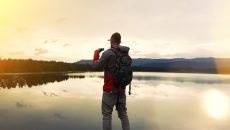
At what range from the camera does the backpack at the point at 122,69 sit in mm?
8711

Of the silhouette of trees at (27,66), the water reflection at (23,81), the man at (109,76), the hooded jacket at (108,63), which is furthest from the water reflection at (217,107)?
the silhouette of trees at (27,66)

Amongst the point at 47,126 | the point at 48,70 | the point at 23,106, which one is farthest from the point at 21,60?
the point at 47,126

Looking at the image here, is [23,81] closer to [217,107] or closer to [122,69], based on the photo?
[217,107]

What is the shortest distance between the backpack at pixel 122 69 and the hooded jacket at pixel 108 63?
6cm

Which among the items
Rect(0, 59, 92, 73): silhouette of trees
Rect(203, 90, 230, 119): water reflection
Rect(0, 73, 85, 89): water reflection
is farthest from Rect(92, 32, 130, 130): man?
Rect(0, 59, 92, 73): silhouette of trees

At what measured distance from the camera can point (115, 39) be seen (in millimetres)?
8820

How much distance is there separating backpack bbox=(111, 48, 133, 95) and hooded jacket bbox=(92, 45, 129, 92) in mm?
57

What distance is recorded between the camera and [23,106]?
24609mm

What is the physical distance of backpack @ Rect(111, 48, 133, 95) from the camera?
8711 mm

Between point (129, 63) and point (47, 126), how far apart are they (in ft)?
26.2

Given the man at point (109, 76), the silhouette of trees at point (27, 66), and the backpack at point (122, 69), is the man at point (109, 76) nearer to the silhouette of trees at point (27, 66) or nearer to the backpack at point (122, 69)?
the backpack at point (122, 69)

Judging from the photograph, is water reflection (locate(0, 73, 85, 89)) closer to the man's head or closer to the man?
the man

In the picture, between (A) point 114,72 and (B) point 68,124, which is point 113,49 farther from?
(B) point 68,124

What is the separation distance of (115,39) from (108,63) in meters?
0.51
